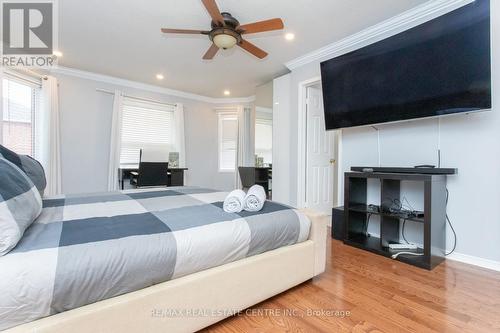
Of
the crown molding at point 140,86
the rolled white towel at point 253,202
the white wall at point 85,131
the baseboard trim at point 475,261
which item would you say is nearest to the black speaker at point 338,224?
the baseboard trim at point 475,261

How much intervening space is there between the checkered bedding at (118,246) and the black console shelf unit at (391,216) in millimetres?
1146

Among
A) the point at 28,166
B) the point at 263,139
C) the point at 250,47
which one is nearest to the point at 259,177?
the point at 263,139

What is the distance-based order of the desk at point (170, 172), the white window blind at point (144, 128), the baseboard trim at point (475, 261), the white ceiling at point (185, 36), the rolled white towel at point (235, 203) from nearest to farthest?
the rolled white towel at point (235, 203) < the baseboard trim at point (475, 261) < the white ceiling at point (185, 36) < the desk at point (170, 172) < the white window blind at point (144, 128)

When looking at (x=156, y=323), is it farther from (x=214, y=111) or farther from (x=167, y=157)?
(x=214, y=111)

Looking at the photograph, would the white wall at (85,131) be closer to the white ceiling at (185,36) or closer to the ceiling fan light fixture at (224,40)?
the white ceiling at (185,36)

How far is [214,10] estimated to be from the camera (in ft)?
6.27

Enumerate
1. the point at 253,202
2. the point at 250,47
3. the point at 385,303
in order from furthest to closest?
the point at 250,47
the point at 253,202
the point at 385,303

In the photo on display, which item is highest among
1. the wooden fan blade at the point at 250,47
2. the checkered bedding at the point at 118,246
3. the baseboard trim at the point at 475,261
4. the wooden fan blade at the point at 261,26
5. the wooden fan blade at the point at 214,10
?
the wooden fan blade at the point at 214,10

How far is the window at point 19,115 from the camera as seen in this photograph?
3.18 metres

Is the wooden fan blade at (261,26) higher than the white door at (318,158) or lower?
higher

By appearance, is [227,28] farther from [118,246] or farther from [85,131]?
[85,131]

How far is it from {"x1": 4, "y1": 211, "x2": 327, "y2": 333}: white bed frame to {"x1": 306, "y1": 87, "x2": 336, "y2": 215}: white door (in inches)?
78.7

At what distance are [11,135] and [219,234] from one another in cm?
382

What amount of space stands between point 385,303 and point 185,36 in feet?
10.7
